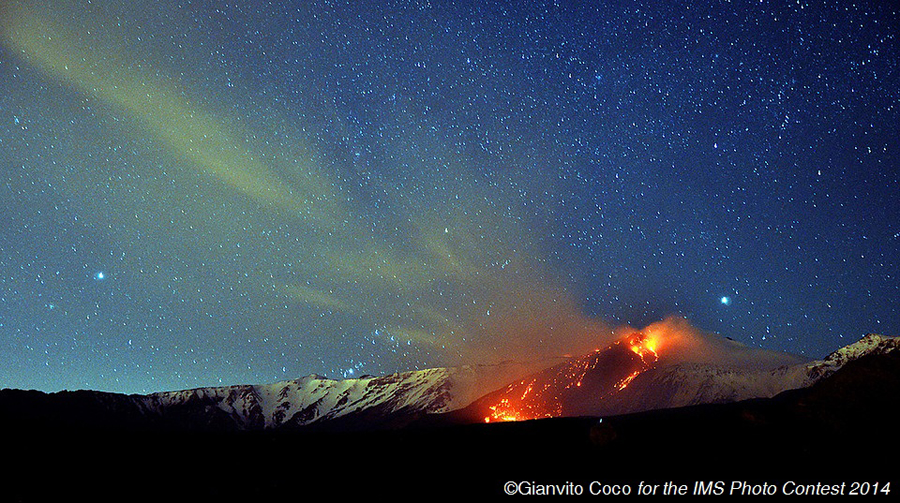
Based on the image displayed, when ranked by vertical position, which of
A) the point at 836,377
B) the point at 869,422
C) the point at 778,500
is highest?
the point at 836,377

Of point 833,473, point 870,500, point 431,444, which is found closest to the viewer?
point 870,500

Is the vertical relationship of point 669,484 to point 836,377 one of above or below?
below

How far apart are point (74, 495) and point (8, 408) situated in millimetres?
162440

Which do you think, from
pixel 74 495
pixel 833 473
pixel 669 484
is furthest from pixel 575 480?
pixel 74 495

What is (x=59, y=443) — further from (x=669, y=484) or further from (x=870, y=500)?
(x=870, y=500)

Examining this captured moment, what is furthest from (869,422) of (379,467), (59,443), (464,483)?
(59,443)

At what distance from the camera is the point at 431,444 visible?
35906mm

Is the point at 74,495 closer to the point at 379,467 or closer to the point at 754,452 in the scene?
the point at 379,467

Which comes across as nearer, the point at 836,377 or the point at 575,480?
the point at 575,480

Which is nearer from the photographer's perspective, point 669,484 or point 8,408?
point 669,484

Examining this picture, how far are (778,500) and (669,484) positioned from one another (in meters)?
4.31

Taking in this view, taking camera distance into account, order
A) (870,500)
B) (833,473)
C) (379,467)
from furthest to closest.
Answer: (379,467), (833,473), (870,500)

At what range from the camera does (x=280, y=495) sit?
68.5 ft

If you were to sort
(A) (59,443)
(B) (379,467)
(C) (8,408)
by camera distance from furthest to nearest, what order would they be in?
1. (C) (8,408)
2. (A) (59,443)
3. (B) (379,467)
